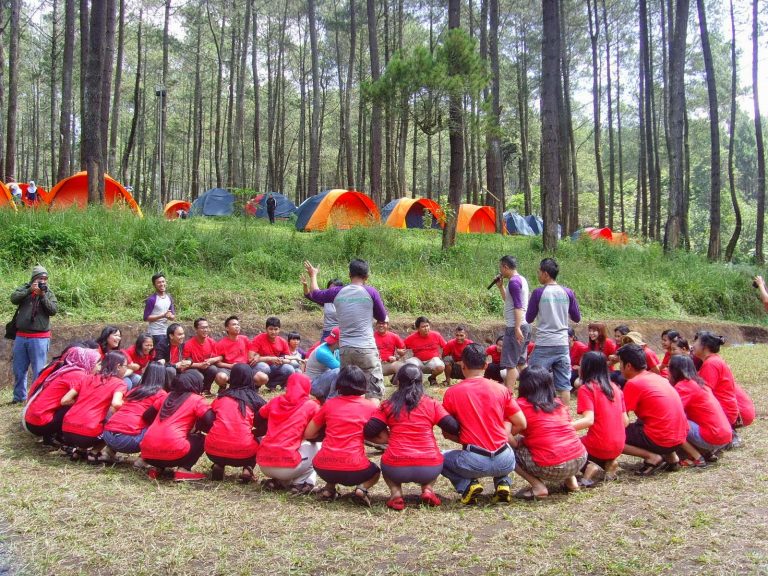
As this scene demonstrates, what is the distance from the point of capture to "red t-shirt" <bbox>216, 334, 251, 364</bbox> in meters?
8.41

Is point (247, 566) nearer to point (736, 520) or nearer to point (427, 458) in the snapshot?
point (427, 458)

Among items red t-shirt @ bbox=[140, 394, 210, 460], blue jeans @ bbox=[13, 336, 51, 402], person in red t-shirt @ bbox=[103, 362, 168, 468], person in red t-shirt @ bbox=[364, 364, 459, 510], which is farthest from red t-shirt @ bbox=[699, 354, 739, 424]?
blue jeans @ bbox=[13, 336, 51, 402]

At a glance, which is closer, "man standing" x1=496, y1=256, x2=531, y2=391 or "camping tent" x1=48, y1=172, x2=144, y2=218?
"man standing" x1=496, y1=256, x2=531, y2=391

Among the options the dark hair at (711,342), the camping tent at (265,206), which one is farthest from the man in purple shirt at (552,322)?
the camping tent at (265,206)

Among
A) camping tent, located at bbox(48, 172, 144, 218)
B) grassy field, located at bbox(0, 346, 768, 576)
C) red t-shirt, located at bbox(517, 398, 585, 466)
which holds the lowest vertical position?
grassy field, located at bbox(0, 346, 768, 576)

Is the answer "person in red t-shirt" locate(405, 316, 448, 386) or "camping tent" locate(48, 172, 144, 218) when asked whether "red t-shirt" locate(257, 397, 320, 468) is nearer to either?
"person in red t-shirt" locate(405, 316, 448, 386)

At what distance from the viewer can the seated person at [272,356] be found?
27.9ft

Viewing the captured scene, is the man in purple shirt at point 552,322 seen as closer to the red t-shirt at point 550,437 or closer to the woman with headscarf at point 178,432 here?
the red t-shirt at point 550,437

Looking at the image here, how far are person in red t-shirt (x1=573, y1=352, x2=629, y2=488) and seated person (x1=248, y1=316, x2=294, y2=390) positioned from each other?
4.63 meters

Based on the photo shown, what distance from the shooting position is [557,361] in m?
6.66

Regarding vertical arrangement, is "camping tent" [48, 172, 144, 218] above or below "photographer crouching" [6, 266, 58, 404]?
above

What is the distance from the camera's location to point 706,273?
54.3ft

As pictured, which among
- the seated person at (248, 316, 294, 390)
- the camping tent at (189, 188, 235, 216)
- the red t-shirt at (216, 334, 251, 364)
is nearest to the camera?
the red t-shirt at (216, 334, 251, 364)

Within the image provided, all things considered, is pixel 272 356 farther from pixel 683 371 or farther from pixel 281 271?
pixel 683 371
